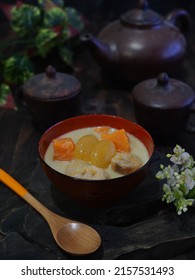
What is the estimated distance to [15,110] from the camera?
173 cm

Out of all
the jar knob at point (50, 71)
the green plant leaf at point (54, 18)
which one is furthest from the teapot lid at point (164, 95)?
the green plant leaf at point (54, 18)

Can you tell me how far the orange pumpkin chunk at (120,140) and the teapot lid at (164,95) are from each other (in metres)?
0.22

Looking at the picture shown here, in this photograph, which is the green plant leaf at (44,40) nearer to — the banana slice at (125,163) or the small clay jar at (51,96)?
the small clay jar at (51,96)

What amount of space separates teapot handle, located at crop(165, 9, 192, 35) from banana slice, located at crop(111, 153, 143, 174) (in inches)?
42.3

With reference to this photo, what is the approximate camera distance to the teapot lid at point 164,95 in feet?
4.57

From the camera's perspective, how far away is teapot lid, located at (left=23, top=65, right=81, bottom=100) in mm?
1475

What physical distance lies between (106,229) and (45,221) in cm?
17

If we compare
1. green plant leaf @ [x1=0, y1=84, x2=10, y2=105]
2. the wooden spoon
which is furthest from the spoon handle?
green plant leaf @ [x1=0, y1=84, x2=10, y2=105]

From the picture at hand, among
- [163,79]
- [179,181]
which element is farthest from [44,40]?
[179,181]

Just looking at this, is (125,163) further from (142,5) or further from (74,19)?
(74,19)

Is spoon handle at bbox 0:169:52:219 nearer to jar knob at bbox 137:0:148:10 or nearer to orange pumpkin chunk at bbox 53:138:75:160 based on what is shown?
orange pumpkin chunk at bbox 53:138:75:160

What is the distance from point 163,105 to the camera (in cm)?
A: 139
